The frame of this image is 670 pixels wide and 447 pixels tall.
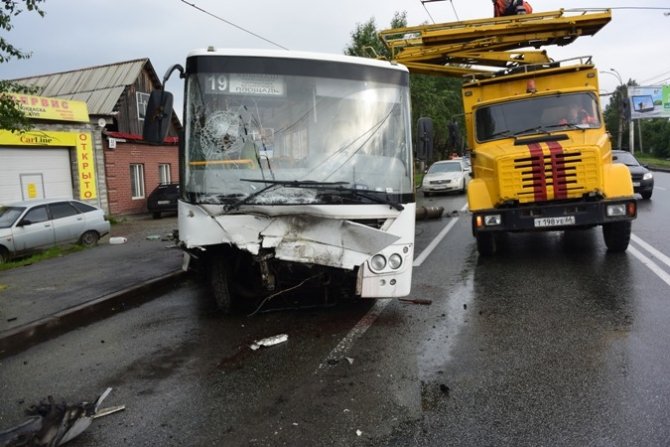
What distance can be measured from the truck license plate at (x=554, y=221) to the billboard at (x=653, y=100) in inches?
2228

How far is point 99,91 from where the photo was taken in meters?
25.3

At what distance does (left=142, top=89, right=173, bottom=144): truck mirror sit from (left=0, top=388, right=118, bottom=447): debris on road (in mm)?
2796

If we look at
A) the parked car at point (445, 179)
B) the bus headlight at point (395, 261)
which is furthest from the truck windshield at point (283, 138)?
the parked car at point (445, 179)

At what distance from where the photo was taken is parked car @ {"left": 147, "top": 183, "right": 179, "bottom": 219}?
2316 cm

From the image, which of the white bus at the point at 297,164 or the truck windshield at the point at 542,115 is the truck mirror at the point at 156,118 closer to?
the white bus at the point at 297,164

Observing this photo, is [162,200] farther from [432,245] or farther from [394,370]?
[394,370]

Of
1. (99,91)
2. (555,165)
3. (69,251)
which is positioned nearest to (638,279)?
(555,165)

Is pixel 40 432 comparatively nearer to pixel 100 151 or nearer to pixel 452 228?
pixel 452 228

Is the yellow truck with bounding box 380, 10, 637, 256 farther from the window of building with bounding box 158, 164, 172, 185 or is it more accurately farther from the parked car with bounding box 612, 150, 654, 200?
the window of building with bounding box 158, 164, 172, 185

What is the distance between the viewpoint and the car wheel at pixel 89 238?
14.8 meters

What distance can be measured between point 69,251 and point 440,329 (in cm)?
1027

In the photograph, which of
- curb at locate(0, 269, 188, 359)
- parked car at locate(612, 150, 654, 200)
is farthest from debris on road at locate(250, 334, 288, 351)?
parked car at locate(612, 150, 654, 200)

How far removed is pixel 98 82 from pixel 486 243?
904 inches

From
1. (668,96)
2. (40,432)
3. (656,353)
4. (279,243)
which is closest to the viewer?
(40,432)
